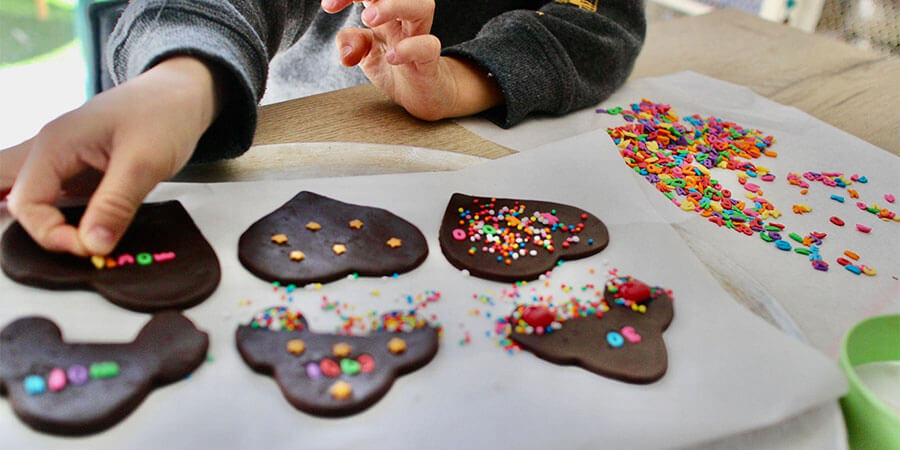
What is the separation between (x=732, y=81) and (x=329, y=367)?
2.90 feet

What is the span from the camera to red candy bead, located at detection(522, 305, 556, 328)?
54cm

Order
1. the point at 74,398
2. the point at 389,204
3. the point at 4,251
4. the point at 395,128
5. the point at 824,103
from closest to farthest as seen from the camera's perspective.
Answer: the point at 74,398
the point at 4,251
the point at 389,204
the point at 395,128
the point at 824,103

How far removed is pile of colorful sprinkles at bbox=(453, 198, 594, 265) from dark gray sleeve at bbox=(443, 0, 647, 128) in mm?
230

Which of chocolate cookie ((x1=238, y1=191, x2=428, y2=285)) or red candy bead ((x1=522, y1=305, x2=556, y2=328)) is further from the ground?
red candy bead ((x1=522, y1=305, x2=556, y2=328))

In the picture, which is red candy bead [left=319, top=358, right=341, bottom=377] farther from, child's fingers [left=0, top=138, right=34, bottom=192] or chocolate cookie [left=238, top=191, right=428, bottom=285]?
child's fingers [left=0, top=138, right=34, bottom=192]

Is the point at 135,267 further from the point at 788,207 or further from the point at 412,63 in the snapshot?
the point at 788,207

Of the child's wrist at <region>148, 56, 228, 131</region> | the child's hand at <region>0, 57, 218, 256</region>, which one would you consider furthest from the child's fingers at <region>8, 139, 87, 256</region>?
the child's wrist at <region>148, 56, 228, 131</region>

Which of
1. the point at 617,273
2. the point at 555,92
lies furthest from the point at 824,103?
the point at 617,273

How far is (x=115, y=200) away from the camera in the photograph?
0.53 metres

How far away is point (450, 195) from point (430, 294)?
0.16 m

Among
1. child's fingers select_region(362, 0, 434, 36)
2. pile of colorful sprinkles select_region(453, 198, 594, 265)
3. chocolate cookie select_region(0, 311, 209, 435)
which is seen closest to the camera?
chocolate cookie select_region(0, 311, 209, 435)

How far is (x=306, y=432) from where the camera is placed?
44 cm

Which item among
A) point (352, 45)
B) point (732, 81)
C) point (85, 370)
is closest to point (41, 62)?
point (352, 45)

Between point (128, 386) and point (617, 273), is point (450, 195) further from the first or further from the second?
point (128, 386)
